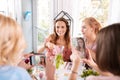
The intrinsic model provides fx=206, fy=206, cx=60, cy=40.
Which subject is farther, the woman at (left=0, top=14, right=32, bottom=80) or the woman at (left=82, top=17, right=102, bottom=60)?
the woman at (left=82, top=17, right=102, bottom=60)

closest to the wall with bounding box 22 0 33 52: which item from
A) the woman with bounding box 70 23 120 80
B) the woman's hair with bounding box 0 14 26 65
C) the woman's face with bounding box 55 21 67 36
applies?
the woman's face with bounding box 55 21 67 36

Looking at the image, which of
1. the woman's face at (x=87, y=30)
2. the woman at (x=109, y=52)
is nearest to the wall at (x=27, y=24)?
the woman's face at (x=87, y=30)

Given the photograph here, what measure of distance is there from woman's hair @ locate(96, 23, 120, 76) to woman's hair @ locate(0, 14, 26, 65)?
0.38 meters

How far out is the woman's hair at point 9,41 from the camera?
36.3 inches

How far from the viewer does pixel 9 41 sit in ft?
3.10

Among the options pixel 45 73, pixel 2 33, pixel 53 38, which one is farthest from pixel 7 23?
pixel 53 38

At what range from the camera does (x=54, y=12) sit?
9.25 feet

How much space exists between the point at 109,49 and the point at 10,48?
1.47ft

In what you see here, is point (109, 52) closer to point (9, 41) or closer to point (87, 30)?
point (9, 41)

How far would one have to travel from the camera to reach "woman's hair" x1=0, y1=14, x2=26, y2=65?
3.02ft

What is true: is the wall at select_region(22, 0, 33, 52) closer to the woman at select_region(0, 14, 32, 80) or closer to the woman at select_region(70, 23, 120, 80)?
the woman at select_region(0, 14, 32, 80)

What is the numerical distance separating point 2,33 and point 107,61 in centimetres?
48

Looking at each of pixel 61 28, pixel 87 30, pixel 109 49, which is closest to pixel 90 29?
pixel 87 30

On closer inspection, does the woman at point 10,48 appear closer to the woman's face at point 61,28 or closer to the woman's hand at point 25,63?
the woman's hand at point 25,63
